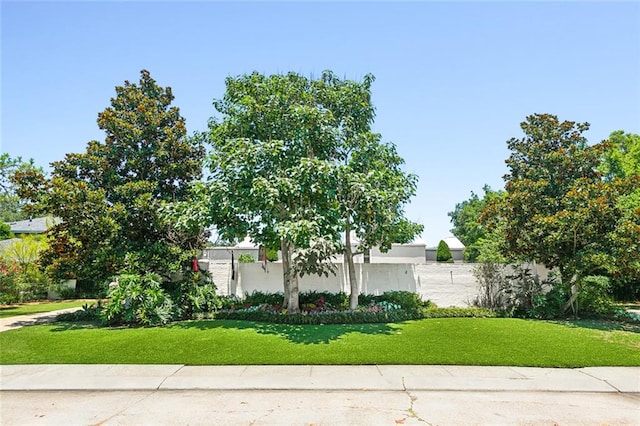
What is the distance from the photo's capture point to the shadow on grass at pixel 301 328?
9523mm

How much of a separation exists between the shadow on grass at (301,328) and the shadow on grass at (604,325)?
5655mm

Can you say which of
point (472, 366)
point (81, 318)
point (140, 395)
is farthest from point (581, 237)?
point (81, 318)

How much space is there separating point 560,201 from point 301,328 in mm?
9788

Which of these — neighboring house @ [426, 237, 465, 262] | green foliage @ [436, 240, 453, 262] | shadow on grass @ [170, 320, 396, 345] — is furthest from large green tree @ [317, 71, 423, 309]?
neighboring house @ [426, 237, 465, 262]

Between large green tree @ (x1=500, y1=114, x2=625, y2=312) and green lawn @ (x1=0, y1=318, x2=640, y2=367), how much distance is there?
2338 millimetres

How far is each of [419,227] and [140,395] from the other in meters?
10.1

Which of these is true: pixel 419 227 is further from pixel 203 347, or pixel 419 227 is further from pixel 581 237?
pixel 203 347

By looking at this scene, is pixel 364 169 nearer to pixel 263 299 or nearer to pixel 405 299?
pixel 405 299

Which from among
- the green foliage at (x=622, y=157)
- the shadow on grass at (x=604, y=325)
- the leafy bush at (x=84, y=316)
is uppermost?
the green foliage at (x=622, y=157)

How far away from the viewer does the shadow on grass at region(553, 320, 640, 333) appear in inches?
431

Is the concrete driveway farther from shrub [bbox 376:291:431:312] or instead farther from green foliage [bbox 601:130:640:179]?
green foliage [bbox 601:130:640:179]

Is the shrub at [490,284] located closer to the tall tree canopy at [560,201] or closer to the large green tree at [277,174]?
the tall tree canopy at [560,201]

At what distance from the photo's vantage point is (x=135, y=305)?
445 inches

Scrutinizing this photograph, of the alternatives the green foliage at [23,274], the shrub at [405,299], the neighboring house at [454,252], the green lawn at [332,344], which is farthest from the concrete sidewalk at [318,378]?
the neighboring house at [454,252]
